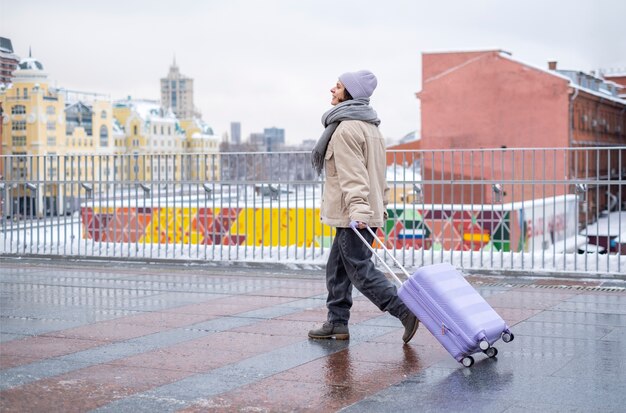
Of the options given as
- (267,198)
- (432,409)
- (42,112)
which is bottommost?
(432,409)

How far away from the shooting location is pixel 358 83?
719cm

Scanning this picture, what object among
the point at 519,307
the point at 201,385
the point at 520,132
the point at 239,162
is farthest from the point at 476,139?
the point at 201,385

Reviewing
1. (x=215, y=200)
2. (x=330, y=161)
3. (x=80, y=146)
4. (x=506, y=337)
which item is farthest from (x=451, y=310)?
(x=80, y=146)

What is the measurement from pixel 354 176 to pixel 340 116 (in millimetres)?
453

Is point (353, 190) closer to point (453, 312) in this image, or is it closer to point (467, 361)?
point (453, 312)

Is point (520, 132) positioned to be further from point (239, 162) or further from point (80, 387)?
point (80, 387)

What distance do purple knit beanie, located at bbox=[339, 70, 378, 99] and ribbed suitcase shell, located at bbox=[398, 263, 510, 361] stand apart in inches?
54.5

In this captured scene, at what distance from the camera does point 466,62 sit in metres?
57.3

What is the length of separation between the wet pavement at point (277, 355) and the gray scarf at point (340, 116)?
1.34m

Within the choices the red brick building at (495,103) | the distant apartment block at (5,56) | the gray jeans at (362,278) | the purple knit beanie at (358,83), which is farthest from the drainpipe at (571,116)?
the gray jeans at (362,278)

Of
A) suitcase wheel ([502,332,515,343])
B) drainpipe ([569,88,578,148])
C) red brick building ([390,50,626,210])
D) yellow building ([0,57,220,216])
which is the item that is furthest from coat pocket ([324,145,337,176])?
drainpipe ([569,88,578,148])

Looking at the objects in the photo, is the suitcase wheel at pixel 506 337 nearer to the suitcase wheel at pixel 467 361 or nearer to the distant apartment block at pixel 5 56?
the suitcase wheel at pixel 467 361

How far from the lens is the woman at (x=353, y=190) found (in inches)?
275

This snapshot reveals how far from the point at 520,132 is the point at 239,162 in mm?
44990
